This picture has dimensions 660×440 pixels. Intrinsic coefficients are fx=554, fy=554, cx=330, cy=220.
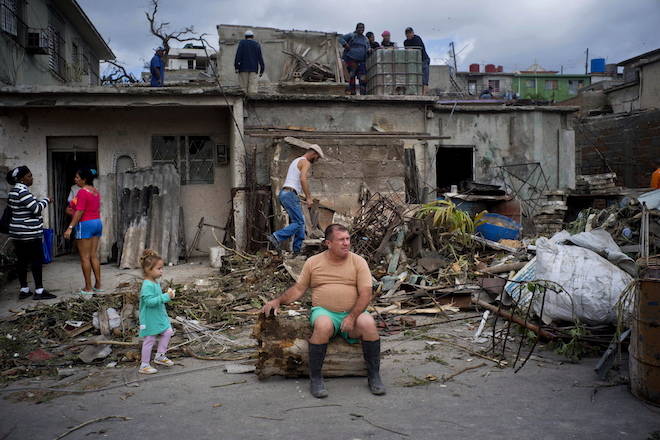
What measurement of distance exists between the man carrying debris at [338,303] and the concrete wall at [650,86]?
20.6m

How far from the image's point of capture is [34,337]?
20.8 feet

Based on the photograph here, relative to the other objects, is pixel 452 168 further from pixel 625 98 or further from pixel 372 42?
pixel 625 98

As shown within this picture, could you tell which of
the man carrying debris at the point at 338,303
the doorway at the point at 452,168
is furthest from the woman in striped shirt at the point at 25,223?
the doorway at the point at 452,168

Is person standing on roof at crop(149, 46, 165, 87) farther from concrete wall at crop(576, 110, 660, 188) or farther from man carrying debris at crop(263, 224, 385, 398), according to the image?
concrete wall at crop(576, 110, 660, 188)

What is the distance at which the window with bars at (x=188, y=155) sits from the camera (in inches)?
511

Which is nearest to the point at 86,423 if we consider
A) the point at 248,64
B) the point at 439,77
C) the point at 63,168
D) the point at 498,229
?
the point at 498,229

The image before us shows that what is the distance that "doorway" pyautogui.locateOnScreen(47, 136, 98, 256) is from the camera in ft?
41.7

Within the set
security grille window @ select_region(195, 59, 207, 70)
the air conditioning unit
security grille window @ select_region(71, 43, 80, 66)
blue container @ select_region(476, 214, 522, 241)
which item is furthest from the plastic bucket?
security grille window @ select_region(195, 59, 207, 70)

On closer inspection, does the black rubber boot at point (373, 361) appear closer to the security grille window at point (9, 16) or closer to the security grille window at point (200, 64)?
the security grille window at point (9, 16)

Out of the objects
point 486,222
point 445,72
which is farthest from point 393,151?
point 445,72

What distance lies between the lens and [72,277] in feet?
33.7

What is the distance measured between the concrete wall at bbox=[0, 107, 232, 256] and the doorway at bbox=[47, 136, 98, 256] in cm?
20

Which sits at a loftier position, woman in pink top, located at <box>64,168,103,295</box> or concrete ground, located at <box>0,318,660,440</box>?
woman in pink top, located at <box>64,168,103,295</box>

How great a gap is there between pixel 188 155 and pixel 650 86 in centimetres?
1784
